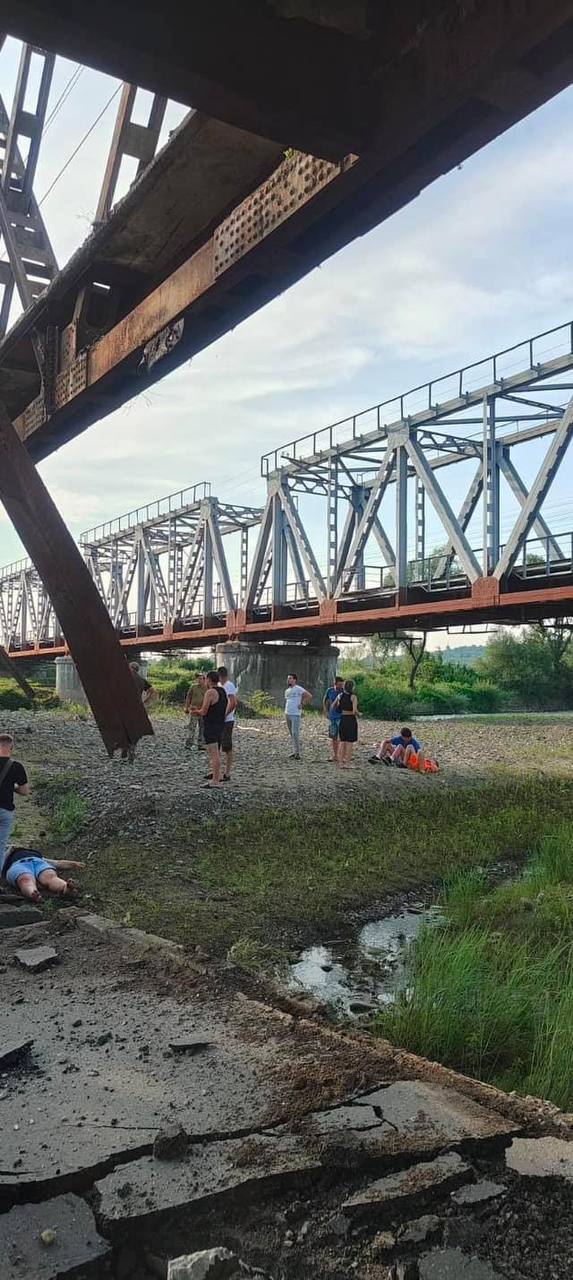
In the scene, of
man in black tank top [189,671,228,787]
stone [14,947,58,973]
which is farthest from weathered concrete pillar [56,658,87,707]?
stone [14,947,58,973]

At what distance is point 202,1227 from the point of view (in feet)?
8.73

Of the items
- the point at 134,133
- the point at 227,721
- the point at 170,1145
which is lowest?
the point at 170,1145

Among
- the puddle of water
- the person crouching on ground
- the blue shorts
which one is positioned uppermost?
the blue shorts

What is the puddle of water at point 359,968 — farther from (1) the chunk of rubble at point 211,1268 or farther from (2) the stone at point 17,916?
(1) the chunk of rubble at point 211,1268

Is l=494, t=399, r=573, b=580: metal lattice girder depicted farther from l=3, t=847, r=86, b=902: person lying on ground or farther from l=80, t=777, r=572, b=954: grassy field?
l=3, t=847, r=86, b=902: person lying on ground

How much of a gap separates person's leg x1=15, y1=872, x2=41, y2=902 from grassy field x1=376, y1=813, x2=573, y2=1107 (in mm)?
2757

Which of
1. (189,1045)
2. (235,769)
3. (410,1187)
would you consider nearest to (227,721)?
(235,769)

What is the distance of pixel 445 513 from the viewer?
26234 millimetres

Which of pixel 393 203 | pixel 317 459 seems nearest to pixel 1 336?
pixel 393 203

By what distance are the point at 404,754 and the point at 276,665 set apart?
690 inches

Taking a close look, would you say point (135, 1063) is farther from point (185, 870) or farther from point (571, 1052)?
point (185, 870)

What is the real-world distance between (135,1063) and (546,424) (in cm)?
2636

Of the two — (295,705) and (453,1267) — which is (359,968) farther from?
(295,705)

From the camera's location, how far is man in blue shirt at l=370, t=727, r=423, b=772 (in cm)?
1717
